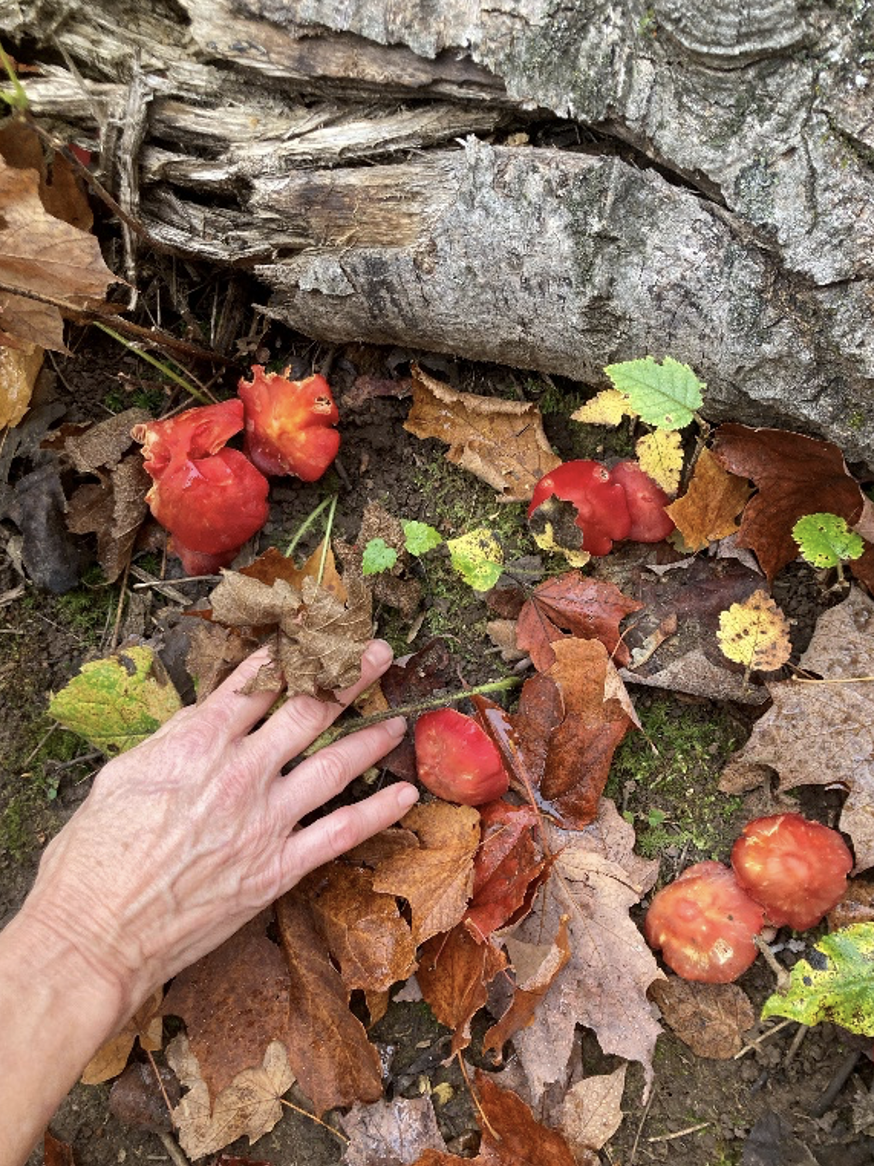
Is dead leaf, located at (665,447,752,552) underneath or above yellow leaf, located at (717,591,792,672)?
above

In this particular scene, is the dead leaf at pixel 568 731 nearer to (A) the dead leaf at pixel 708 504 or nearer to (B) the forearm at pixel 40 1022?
(A) the dead leaf at pixel 708 504

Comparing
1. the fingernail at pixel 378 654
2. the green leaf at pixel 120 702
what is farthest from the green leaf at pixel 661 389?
the green leaf at pixel 120 702

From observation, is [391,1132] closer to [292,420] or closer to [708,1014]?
[708,1014]

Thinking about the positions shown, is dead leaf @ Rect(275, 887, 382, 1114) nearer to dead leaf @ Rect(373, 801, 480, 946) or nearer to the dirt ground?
the dirt ground

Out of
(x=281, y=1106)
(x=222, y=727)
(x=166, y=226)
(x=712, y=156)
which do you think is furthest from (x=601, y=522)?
(x=281, y=1106)

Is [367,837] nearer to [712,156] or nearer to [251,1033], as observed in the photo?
[251,1033]

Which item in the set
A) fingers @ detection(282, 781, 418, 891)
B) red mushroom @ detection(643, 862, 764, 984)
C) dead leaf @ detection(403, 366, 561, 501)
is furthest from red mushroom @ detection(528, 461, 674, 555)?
red mushroom @ detection(643, 862, 764, 984)
